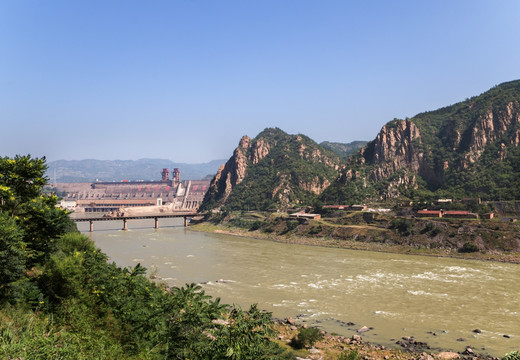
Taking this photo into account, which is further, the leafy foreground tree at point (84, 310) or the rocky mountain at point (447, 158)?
the rocky mountain at point (447, 158)

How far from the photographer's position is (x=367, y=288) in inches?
1946

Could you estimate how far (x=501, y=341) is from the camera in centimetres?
3219

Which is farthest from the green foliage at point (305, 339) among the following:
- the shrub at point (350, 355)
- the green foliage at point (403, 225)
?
the green foliage at point (403, 225)

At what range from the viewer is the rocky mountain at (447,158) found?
351 ft

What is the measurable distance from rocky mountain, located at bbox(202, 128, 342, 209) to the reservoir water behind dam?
63510 millimetres

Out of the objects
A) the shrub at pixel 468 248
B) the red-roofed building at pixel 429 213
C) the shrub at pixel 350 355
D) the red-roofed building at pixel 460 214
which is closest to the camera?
the shrub at pixel 350 355

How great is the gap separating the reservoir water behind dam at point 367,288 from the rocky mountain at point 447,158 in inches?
1700

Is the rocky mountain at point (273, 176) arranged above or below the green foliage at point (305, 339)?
above

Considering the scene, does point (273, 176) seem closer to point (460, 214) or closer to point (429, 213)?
point (429, 213)

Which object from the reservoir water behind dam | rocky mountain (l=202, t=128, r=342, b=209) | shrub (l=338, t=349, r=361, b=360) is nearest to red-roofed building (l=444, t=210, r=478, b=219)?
the reservoir water behind dam

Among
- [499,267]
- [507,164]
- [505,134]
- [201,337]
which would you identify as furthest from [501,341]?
[505,134]

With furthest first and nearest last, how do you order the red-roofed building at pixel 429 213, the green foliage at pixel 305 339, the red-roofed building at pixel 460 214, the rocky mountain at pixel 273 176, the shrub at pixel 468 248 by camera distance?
1. the rocky mountain at pixel 273 176
2. the red-roofed building at pixel 429 213
3. the red-roofed building at pixel 460 214
4. the shrub at pixel 468 248
5. the green foliage at pixel 305 339

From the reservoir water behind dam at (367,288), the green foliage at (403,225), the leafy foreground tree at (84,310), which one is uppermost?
the leafy foreground tree at (84,310)

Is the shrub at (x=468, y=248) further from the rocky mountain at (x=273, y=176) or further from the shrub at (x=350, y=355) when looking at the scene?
the rocky mountain at (x=273, y=176)
